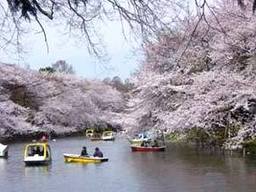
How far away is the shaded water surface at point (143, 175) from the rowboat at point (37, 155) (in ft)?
1.51

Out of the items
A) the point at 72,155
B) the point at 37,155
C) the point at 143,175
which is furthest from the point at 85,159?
the point at 143,175

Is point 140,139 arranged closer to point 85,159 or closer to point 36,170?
point 85,159

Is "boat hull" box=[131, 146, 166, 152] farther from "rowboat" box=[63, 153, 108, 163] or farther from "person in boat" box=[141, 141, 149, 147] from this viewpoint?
"rowboat" box=[63, 153, 108, 163]

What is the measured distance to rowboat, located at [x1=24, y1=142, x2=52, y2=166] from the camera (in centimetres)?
2927

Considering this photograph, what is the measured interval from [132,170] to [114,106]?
183ft

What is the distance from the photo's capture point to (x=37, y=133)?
187ft

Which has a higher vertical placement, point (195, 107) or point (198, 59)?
point (198, 59)

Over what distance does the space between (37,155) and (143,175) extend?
934 centimetres

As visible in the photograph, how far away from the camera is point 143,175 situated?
2245cm

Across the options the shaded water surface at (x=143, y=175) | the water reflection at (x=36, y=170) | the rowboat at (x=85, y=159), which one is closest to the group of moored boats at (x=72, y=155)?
the rowboat at (x=85, y=159)

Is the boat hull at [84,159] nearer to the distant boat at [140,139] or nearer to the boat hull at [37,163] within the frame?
the boat hull at [37,163]

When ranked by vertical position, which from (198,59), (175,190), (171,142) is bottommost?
(175,190)

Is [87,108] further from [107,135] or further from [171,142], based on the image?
[171,142]

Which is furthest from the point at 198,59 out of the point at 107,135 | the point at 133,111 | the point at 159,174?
the point at 107,135
